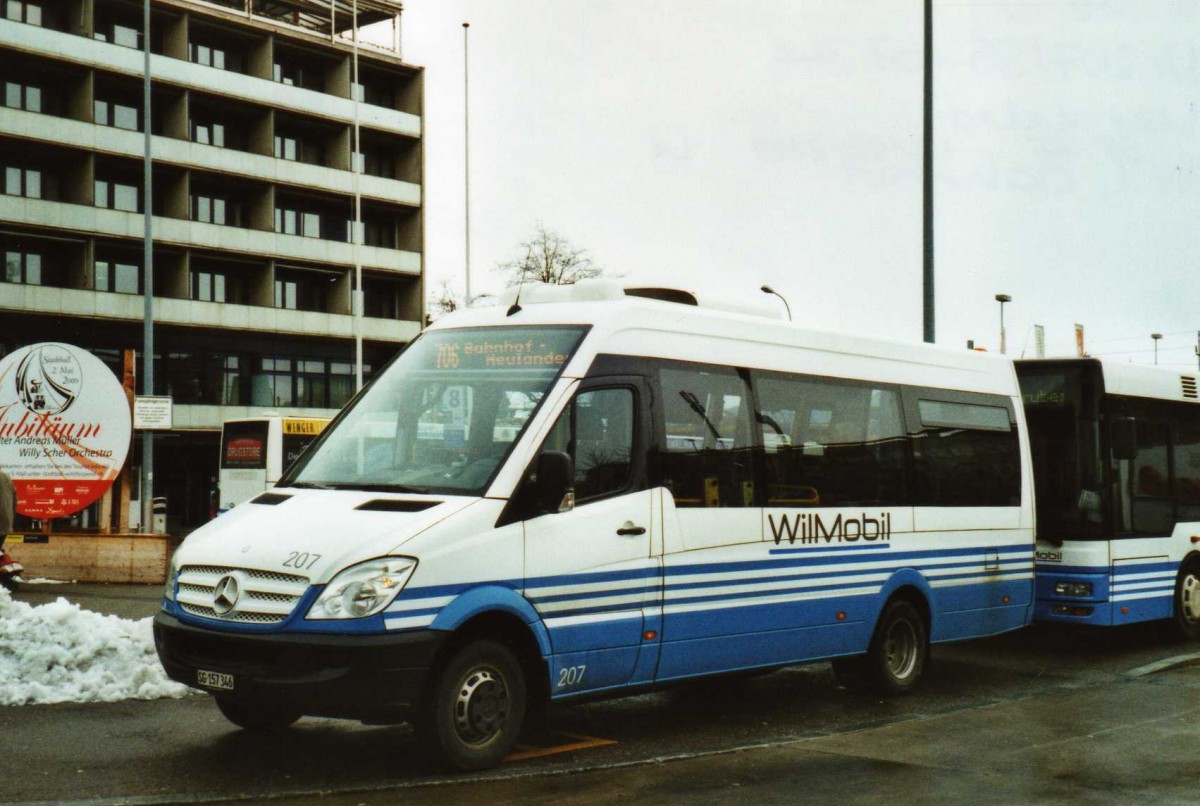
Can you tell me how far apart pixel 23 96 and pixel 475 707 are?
44834mm

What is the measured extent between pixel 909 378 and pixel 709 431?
2.71 metres

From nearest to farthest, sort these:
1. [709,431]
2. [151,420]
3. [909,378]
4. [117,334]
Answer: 1. [709,431]
2. [909,378]
3. [151,420]
4. [117,334]

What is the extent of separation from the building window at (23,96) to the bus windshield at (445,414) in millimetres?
42122

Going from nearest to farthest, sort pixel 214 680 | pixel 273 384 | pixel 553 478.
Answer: pixel 214 680 < pixel 553 478 < pixel 273 384

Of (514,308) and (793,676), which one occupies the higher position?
(514,308)

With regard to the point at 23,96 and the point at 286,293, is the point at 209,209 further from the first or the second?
the point at 23,96

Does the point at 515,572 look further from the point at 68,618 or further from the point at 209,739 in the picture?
the point at 68,618

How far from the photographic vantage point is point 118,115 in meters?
48.1

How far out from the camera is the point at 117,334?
156ft

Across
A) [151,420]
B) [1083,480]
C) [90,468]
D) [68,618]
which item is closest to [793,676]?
[1083,480]

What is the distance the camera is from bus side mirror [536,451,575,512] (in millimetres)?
7406

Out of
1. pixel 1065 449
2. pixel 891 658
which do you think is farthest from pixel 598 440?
pixel 1065 449

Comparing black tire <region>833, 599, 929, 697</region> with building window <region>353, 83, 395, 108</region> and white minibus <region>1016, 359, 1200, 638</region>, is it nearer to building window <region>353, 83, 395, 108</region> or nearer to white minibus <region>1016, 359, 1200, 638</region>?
white minibus <region>1016, 359, 1200, 638</region>

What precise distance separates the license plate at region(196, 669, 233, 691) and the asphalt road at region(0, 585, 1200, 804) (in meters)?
0.50
